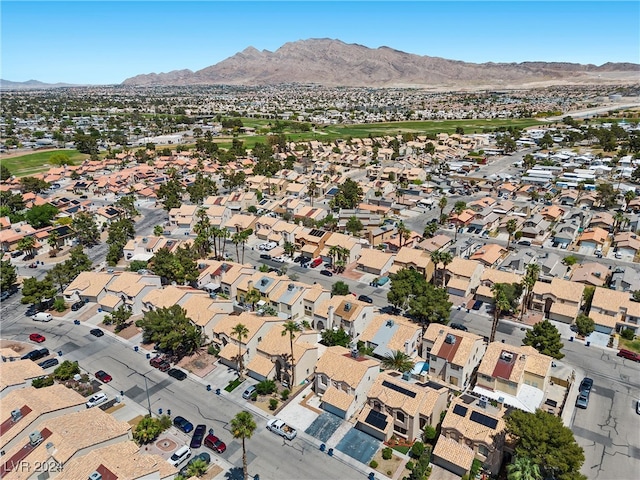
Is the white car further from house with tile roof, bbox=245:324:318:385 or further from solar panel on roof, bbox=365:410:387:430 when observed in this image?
solar panel on roof, bbox=365:410:387:430

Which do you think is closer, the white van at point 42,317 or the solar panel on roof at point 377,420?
the solar panel on roof at point 377,420

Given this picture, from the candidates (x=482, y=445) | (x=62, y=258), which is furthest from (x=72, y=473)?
(x=62, y=258)

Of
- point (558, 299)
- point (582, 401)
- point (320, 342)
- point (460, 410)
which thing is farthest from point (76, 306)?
point (558, 299)

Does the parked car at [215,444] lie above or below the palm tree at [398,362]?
below

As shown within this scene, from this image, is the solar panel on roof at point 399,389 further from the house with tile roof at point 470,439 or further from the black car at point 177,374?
the black car at point 177,374

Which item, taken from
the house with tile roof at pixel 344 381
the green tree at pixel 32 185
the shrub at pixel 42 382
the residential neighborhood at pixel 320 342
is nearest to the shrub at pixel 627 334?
the residential neighborhood at pixel 320 342

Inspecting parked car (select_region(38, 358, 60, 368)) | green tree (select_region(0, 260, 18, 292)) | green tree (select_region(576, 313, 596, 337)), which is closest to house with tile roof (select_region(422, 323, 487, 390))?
green tree (select_region(576, 313, 596, 337))
